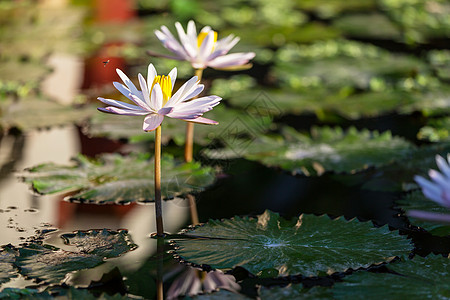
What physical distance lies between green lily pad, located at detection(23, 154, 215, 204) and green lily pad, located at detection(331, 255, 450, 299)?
640 mm

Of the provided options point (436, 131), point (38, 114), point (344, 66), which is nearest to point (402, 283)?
point (436, 131)

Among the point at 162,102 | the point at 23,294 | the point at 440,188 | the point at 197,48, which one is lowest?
the point at 23,294

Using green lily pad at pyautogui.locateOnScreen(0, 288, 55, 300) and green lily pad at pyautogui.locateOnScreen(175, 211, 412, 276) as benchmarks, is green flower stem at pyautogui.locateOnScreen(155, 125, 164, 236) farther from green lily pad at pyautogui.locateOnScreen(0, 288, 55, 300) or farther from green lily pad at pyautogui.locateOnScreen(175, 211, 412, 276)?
green lily pad at pyautogui.locateOnScreen(0, 288, 55, 300)

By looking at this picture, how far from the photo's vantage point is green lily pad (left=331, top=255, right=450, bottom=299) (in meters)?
1.12

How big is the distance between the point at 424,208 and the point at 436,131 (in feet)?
2.40

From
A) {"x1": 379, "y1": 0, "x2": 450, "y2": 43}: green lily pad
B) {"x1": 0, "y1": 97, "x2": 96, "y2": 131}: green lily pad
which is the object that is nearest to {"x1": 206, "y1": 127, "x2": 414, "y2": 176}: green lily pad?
{"x1": 0, "y1": 97, "x2": 96, "y2": 131}: green lily pad

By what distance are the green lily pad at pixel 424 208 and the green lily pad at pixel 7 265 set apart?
37.6 inches

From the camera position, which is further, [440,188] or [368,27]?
[368,27]

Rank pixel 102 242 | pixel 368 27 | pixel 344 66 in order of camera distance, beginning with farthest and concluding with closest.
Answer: pixel 368 27
pixel 344 66
pixel 102 242

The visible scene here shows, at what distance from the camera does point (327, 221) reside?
1.45m

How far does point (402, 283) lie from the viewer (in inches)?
45.7

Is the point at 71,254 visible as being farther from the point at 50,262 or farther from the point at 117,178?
the point at 117,178

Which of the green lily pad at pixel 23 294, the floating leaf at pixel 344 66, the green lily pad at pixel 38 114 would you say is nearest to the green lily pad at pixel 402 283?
the green lily pad at pixel 23 294

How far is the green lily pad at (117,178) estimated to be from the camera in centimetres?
165
